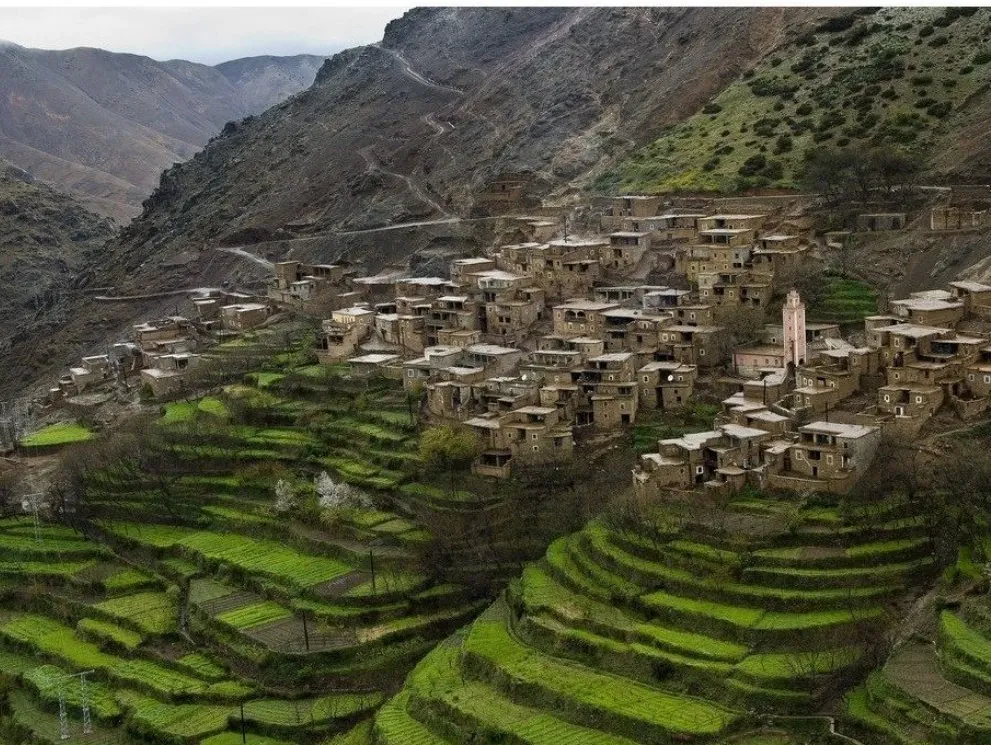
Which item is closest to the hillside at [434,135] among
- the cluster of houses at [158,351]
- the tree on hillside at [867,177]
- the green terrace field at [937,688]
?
the cluster of houses at [158,351]

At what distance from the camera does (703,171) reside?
154 feet

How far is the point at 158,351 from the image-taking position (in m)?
47.7

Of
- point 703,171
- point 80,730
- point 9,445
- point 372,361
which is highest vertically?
point 703,171

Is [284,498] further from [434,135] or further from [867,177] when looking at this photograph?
[434,135]

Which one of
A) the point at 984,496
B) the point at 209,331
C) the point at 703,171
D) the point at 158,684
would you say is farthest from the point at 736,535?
the point at 209,331

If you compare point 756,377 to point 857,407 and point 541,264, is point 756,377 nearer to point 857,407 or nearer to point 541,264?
point 857,407

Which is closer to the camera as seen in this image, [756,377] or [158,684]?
[158,684]

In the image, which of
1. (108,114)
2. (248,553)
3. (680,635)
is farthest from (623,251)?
(108,114)

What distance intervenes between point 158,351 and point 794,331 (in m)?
22.2

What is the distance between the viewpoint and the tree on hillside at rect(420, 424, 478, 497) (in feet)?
113

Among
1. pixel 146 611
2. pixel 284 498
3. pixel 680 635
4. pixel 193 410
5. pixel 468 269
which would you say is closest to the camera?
pixel 680 635

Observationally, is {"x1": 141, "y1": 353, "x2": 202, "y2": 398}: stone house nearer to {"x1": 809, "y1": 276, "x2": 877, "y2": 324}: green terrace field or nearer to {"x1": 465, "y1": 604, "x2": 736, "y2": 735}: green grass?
{"x1": 465, "y1": 604, "x2": 736, "y2": 735}: green grass

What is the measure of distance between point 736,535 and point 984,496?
4.55 meters

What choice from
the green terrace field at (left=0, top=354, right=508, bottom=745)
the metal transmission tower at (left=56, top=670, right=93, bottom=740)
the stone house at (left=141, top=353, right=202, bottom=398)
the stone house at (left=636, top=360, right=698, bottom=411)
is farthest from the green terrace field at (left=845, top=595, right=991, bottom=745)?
the stone house at (left=141, top=353, right=202, bottom=398)
